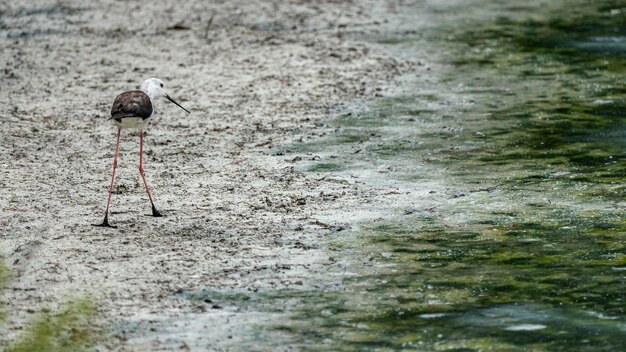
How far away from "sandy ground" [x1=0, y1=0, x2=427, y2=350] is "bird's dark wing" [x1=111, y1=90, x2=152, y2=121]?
2.11ft

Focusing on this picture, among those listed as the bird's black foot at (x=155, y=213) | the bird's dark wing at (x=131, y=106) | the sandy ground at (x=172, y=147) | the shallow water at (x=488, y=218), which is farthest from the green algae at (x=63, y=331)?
the bird's dark wing at (x=131, y=106)

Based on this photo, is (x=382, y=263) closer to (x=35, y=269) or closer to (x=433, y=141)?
(x=35, y=269)

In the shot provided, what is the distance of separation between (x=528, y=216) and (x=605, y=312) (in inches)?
68.0

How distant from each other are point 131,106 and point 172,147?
1.82 metres

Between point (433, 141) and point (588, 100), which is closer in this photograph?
point (433, 141)

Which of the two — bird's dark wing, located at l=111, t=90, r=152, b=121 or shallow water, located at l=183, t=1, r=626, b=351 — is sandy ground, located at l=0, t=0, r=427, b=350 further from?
bird's dark wing, located at l=111, t=90, r=152, b=121

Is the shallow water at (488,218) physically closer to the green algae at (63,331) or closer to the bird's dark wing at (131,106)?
the green algae at (63,331)

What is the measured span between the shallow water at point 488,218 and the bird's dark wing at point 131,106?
1.54m

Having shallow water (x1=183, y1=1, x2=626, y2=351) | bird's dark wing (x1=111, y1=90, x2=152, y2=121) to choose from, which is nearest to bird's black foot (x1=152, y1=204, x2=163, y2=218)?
bird's dark wing (x1=111, y1=90, x2=152, y2=121)

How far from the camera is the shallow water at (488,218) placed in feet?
19.5

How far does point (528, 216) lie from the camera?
7750 mm

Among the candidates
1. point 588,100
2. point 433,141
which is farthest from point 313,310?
point 588,100

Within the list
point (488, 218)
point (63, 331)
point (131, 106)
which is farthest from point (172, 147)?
point (63, 331)

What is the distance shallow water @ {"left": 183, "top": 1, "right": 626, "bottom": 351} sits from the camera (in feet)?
19.5
